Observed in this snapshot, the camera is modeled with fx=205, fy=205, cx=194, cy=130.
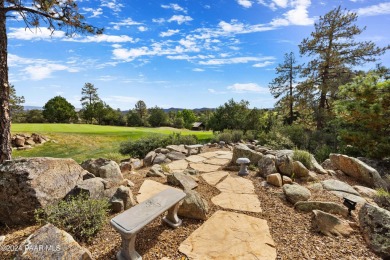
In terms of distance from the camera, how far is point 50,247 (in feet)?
6.44

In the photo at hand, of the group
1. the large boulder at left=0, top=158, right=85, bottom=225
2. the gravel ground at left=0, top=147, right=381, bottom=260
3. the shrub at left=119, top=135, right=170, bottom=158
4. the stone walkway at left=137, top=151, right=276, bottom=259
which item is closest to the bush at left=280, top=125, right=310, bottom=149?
the shrub at left=119, top=135, right=170, bottom=158

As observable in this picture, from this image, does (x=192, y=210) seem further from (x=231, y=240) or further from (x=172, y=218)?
(x=231, y=240)

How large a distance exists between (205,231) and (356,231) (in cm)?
207

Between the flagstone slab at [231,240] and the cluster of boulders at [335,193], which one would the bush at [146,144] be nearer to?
the cluster of boulders at [335,193]

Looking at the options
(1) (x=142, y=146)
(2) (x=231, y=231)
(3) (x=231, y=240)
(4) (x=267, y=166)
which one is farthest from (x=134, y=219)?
(1) (x=142, y=146)

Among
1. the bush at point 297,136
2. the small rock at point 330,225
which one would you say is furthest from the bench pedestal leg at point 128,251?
the bush at point 297,136

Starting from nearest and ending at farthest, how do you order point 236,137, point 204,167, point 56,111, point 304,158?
1. point 304,158
2. point 204,167
3. point 236,137
4. point 56,111

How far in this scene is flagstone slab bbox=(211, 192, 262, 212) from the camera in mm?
3520

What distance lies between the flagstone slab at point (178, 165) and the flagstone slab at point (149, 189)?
1.23 meters

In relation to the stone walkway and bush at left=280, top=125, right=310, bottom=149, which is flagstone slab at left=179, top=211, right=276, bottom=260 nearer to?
the stone walkway

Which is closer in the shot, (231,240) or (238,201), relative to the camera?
(231,240)

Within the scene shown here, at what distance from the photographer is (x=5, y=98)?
12.7 feet

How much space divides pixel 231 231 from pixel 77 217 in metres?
2.02

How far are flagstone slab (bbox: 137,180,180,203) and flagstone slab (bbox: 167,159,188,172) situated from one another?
1232mm
